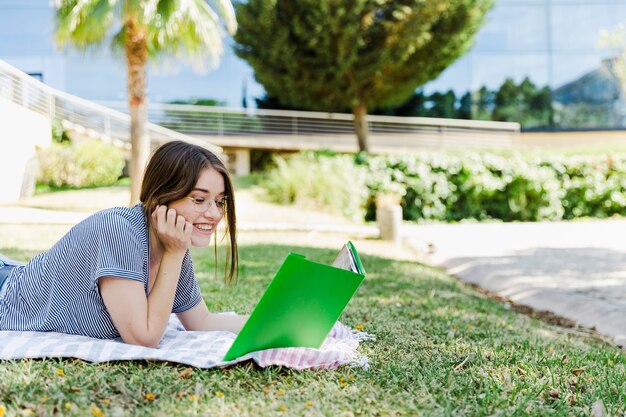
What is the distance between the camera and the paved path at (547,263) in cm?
536

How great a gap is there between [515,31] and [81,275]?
24593 millimetres

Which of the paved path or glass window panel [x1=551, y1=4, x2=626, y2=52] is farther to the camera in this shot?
glass window panel [x1=551, y1=4, x2=626, y2=52]

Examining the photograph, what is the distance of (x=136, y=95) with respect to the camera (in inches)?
464

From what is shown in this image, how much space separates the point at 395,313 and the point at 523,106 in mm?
21647

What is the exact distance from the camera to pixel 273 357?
259cm

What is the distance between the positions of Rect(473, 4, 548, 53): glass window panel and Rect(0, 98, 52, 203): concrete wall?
1619 cm

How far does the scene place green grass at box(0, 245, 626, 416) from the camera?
2.10m

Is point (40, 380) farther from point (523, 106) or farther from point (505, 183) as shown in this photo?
point (523, 106)

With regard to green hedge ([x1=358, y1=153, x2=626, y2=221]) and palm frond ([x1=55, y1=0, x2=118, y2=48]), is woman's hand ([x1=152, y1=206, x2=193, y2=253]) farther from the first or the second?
green hedge ([x1=358, y1=153, x2=626, y2=221])

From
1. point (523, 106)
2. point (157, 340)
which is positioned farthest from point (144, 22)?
point (523, 106)

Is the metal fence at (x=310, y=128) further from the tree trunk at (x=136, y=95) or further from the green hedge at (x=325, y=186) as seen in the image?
the tree trunk at (x=136, y=95)

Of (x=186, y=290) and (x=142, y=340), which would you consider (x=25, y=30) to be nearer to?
(x=186, y=290)

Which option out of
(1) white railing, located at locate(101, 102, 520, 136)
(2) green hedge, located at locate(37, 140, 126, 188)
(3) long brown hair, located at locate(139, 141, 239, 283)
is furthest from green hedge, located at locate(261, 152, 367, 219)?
(3) long brown hair, located at locate(139, 141, 239, 283)

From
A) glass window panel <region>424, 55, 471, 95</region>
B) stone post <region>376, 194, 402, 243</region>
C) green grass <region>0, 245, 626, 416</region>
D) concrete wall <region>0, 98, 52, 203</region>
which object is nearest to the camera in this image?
green grass <region>0, 245, 626, 416</region>
